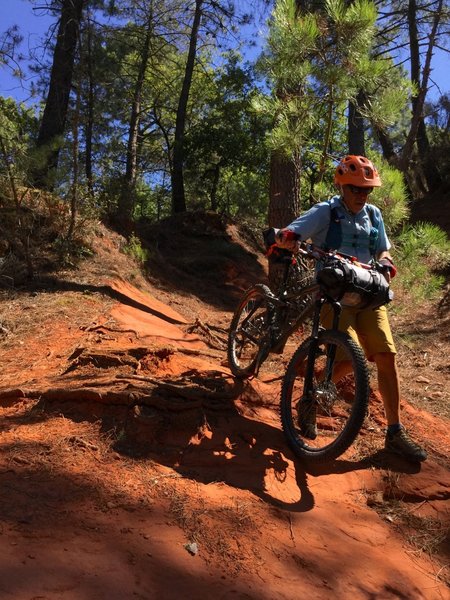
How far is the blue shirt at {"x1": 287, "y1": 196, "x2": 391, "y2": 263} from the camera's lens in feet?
11.8

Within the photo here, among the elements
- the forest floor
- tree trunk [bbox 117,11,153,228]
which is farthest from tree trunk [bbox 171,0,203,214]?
the forest floor

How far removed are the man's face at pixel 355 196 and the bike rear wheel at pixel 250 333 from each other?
3.50 feet

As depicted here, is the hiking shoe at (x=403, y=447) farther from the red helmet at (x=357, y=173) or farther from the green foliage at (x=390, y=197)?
the green foliage at (x=390, y=197)

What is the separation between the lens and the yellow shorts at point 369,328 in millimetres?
3566

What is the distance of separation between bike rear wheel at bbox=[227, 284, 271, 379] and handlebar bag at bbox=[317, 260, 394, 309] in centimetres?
95

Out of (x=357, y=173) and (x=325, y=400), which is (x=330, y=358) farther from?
(x=357, y=173)

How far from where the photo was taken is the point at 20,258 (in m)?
7.70

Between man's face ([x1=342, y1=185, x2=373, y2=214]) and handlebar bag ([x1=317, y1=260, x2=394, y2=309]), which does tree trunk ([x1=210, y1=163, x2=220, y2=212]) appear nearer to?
man's face ([x1=342, y1=185, x2=373, y2=214])

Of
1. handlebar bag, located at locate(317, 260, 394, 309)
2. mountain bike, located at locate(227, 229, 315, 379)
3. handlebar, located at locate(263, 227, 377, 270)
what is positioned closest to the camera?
handlebar bag, located at locate(317, 260, 394, 309)

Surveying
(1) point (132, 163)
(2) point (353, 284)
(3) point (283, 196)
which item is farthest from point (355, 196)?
(1) point (132, 163)

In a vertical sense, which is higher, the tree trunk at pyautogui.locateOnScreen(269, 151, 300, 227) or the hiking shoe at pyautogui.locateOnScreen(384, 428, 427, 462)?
the tree trunk at pyautogui.locateOnScreen(269, 151, 300, 227)

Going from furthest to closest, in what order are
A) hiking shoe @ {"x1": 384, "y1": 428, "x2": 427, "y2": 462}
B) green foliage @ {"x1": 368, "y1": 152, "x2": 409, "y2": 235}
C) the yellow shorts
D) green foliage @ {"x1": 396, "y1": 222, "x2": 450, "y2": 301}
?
1. green foliage @ {"x1": 396, "y1": 222, "x2": 450, "y2": 301}
2. green foliage @ {"x1": 368, "y1": 152, "x2": 409, "y2": 235}
3. the yellow shorts
4. hiking shoe @ {"x1": 384, "y1": 428, "x2": 427, "y2": 462}

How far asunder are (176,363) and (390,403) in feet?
5.92

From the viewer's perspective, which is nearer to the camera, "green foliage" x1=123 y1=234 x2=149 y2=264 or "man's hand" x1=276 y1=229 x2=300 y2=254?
"man's hand" x1=276 y1=229 x2=300 y2=254
